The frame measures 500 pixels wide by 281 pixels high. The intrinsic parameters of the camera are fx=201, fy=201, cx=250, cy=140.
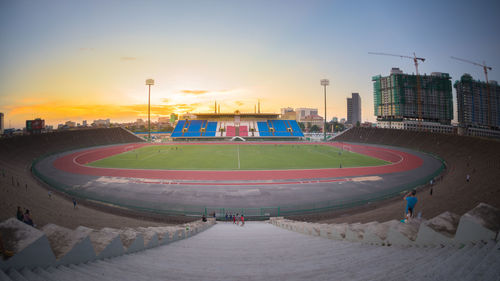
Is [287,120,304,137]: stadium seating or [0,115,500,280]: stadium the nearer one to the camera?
[0,115,500,280]: stadium

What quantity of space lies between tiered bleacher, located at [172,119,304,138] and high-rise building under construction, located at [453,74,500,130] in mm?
124224

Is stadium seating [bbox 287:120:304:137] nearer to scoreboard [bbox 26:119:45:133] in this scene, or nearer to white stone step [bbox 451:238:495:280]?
scoreboard [bbox 26:119:45:133]

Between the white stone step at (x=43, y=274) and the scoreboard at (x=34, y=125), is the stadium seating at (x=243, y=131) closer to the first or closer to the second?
the scoreboard at (x=34, y=125)

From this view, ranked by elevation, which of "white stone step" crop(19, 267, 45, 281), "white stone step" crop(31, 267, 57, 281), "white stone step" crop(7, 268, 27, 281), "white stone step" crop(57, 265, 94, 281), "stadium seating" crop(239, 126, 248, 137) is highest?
"stadium seating" crop(239, 126, 248, 137)

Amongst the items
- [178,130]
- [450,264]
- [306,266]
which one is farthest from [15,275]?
[178,130]

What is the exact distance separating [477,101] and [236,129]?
158 m

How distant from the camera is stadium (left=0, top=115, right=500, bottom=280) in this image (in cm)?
327

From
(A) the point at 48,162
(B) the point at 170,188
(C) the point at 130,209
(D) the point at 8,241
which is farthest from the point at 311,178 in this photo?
(A) the point at 48,162

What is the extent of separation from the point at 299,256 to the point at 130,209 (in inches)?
631

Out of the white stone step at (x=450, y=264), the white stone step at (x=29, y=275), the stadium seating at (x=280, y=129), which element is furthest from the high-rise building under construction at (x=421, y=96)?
the white stone step at (x=29, y=275)

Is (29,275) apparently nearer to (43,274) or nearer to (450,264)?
(43,274)

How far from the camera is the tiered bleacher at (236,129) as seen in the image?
251 feet

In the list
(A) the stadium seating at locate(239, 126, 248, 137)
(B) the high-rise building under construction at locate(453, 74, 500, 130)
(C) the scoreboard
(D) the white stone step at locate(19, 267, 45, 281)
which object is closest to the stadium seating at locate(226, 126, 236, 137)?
(A) the stadium seating at locate(239, 126, 248, 137)

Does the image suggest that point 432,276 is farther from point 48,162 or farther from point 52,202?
point 48,162
